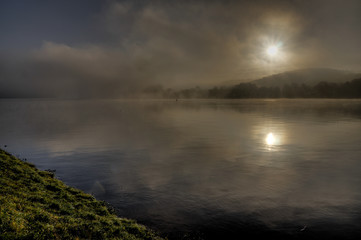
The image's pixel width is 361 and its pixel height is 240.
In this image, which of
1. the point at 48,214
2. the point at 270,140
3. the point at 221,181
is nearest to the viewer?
the point at 48,214

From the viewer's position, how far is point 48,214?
19016 mm

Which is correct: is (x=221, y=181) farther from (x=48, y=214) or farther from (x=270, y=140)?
(x=270, y=140)

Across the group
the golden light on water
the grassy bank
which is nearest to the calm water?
the golden light on water

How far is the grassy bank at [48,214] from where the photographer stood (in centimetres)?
1597

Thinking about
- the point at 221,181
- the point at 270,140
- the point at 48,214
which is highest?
the point at 48,214

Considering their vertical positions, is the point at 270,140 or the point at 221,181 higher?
the point at 221,181

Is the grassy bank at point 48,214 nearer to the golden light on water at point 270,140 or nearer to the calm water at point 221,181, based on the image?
the calm water at point 221,181

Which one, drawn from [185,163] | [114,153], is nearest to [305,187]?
[185,163]

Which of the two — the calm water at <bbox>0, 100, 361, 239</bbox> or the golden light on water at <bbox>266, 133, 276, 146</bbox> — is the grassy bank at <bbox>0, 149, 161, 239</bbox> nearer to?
the calm water at <bbox>0, 100, 361, 239</bbox>

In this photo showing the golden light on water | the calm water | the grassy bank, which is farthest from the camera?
the golden light on water

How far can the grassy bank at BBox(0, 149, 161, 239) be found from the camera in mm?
15966

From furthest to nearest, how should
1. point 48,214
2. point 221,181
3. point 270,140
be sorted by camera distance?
point 270,140, point 221,181, point 48,214

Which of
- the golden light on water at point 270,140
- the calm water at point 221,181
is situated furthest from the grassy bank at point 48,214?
the golden light on water at point 270,140

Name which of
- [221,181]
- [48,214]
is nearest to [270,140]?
[221,181]
